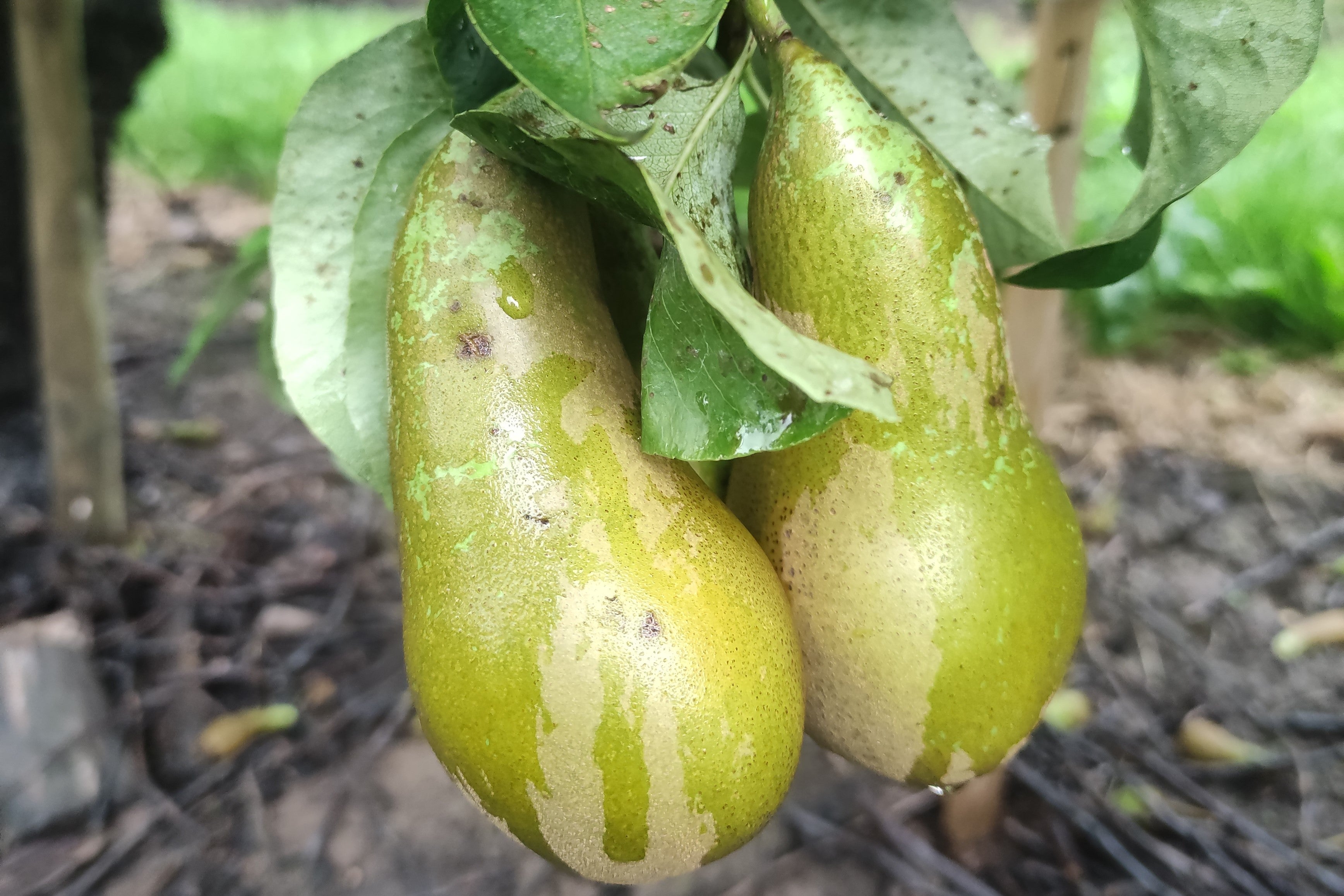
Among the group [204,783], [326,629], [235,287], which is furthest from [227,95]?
[235,287]

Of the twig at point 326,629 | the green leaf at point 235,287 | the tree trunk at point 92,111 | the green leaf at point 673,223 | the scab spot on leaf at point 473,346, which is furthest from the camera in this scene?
the tree trunk at point 92,111

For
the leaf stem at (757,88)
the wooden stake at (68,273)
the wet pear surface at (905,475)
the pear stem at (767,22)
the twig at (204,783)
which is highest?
the pear stem at (767,22)

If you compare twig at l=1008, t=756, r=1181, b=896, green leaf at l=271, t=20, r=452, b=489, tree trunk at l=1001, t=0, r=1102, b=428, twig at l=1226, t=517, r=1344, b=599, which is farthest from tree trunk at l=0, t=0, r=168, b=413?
twig at l=1226, t=517, r=1344, b=599

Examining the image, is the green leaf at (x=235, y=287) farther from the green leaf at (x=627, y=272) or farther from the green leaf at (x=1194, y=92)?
the green leaf at (x=1194, y=92)

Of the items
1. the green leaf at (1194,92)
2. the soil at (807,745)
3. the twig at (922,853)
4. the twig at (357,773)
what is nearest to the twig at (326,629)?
the soil at (807,745)

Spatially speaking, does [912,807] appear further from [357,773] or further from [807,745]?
[357,773]

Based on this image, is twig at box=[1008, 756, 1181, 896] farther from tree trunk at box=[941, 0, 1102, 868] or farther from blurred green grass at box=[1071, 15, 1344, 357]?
blurred green grass at box=[1071, 15, 1344, 357]
